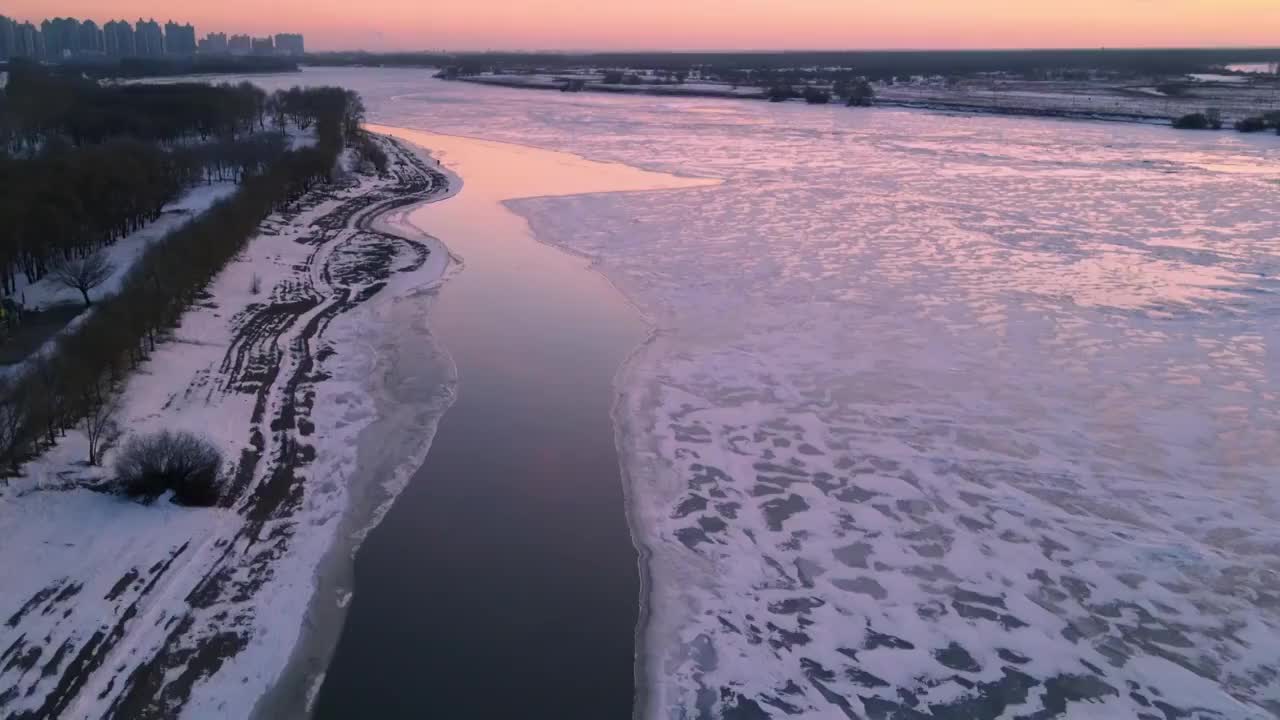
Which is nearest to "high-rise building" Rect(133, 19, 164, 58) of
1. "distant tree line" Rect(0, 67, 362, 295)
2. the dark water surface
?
"distant tree line" Rect(0, 67, 362, 295)

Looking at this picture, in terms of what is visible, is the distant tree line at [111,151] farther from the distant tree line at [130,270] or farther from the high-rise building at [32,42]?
the high-rise building at [32,42]

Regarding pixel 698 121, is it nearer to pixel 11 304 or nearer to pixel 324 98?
pixel 324 98

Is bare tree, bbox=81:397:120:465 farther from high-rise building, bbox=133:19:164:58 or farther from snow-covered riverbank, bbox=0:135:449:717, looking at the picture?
high-rise building, bbox=133:19:164:58

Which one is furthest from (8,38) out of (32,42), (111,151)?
(111,151)

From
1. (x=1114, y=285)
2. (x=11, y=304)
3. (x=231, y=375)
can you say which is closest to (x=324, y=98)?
(x=11, y=304)

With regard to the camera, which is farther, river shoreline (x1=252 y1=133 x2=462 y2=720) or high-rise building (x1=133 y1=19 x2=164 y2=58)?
high-rise building (x1=133 y1=19 x2=164 y2=58)

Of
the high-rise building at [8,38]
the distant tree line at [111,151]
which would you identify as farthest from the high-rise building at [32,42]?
the distant tree line at [111,151]

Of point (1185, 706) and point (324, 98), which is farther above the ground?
point (324, 98)

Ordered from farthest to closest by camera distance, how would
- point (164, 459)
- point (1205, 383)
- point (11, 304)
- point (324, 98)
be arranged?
point (324, 98), point (11, 304), point (1205, 383), point (164, 459)
